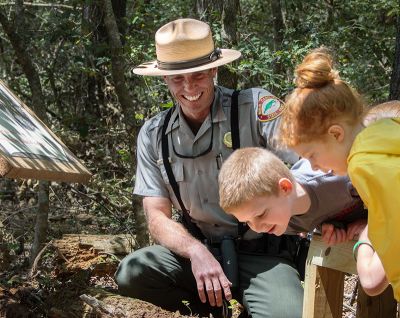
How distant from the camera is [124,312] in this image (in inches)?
146

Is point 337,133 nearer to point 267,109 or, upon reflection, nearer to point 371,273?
point 371,273

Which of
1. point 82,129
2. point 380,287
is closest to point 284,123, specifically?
point 380,287

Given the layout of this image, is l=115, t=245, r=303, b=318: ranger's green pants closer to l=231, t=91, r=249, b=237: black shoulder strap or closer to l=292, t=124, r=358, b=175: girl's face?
l=231, t=91, r=249, b=237: black shoulder strap

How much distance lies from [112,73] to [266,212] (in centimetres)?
308

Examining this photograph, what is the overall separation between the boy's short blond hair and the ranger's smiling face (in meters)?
1.07

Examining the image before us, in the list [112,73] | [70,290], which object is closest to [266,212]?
[70,290]

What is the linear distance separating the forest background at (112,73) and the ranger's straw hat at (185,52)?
1419mm

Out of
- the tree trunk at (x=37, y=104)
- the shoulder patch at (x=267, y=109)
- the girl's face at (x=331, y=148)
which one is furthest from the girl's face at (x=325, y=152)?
the tree trunk at (x=37, y=104)

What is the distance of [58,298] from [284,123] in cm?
191

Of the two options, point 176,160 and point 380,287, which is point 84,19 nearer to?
point 176,160

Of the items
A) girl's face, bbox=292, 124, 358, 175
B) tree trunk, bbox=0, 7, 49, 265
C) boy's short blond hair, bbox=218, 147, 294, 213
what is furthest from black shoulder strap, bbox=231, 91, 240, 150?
tree trunk, bbox=0, 7, 49, 265

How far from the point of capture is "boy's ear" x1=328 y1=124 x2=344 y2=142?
2570 millimetres

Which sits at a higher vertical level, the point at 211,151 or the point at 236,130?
the point at 236,130

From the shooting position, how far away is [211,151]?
152 inches
